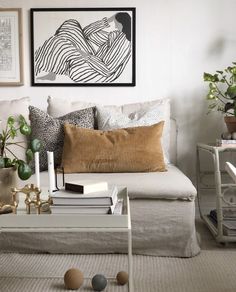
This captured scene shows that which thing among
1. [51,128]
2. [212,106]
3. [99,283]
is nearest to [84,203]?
[99,283]

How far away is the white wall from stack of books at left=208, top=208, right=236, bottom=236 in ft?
1.58

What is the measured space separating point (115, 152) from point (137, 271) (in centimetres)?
78

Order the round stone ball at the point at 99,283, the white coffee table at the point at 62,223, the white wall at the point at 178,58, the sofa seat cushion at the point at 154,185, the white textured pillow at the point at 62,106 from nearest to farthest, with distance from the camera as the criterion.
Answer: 1. the white coffee table at the point at 62,223
2. the round stone ball at the point at 99,283
3. the sofa seat cushion at the point at 154,185
4. the white textured pillow at the point at 62,106
5. the white wall at the point at 178,58

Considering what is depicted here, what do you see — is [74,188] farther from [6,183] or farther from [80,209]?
[6,183]

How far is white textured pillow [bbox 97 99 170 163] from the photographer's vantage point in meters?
2.91

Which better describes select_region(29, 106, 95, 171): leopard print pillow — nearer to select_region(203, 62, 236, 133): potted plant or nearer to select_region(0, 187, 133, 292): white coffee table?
select_region(203, 62, 236, 133): potted plant

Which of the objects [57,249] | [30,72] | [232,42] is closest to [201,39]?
[232,42]

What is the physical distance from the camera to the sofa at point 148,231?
231cm

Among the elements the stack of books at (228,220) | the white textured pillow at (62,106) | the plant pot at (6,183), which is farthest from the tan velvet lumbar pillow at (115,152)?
the plant pot at (6,183)

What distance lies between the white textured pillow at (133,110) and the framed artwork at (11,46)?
16.5 inches

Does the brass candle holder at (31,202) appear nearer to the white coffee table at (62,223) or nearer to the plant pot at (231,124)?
the white coffee table at (62,223)

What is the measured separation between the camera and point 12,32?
332cm

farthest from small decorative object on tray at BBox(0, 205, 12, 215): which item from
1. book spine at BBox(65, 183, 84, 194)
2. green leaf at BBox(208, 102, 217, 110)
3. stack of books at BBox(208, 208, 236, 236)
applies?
green leaf at BBox(208, 102, 217, 110)

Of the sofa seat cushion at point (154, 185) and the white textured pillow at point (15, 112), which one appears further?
the white textured pillow at point (15, 112)
